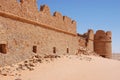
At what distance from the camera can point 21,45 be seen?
11.5 meters

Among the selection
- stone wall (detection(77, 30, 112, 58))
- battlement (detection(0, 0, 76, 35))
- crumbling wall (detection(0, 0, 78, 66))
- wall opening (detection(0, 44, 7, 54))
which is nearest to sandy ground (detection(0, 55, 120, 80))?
crumbling wall (detection(0, 0, 78, 66))

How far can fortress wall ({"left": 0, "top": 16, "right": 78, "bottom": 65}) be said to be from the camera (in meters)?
10.4

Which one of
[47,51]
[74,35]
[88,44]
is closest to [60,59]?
[47,51]

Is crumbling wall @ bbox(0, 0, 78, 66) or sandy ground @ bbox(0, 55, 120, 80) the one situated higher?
crumbling wall @ bbox(0, 0, 78, 66)

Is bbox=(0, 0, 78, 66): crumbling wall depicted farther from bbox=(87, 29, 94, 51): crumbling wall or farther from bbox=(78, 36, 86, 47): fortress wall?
bbox=(87, 29, 94, 51): crumbling wall

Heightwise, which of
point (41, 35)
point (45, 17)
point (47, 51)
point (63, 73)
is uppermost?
point (45, 17)

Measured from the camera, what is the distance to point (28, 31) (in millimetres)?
12156

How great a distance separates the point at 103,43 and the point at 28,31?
15.8 metres

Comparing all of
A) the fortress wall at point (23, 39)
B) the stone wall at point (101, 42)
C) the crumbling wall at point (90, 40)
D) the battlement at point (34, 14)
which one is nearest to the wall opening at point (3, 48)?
the fortress wall at point (23, 39)

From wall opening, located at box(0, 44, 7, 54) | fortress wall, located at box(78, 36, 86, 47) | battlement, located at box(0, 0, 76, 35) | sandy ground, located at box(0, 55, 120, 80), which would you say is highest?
battlement, located at box(0, 0, 76, 35)

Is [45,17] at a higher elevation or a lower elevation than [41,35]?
higher

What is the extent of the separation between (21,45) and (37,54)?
1557 mm

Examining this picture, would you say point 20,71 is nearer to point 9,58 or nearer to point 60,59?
point 9,58

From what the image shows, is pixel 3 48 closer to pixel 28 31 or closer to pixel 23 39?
pixel 23 39
